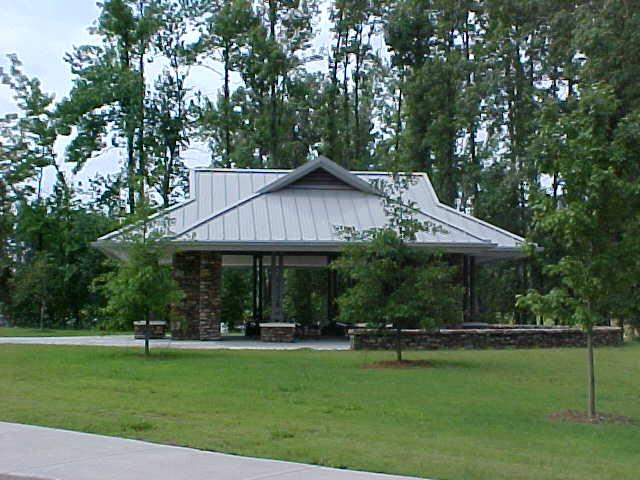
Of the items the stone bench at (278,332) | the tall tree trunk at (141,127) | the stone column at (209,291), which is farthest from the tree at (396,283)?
the tall tree trunk at (141,127)

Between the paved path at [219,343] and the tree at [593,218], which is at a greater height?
the tree at [593,218]

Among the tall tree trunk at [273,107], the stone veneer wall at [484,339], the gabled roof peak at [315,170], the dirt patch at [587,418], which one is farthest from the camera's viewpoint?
the tall tree trunk at [273,107]

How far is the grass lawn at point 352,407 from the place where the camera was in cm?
909

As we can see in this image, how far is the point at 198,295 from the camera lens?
2841 cm

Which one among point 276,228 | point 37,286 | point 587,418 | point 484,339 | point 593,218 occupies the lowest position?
point 587,418

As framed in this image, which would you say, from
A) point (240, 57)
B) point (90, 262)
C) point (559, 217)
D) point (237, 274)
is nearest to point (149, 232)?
point (559, 217)

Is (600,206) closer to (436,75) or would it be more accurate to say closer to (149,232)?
(149,232)

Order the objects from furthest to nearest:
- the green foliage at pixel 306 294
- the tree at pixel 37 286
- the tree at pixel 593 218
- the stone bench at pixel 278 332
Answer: the green foliage at pixel 306 294 < the tree at pixel 37 286 < the stone bench at pixel 278 332 < the tree at pixel 593 218

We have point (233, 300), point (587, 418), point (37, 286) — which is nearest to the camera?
point (587, 418)

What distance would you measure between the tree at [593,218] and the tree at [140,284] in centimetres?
1127

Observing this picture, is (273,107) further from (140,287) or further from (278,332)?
(140,287)

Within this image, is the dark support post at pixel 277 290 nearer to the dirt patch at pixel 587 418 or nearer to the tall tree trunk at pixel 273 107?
the dirt patch at pixel 587 418

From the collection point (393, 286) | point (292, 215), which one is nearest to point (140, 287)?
point (393, 286)

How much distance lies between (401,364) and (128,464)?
12.5 m
